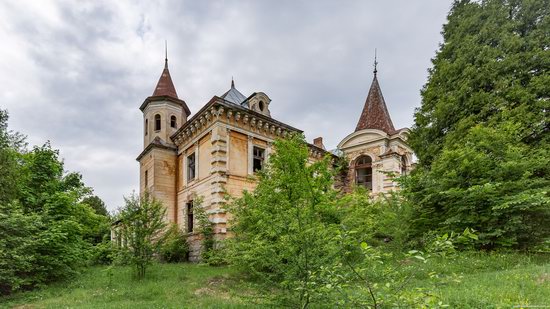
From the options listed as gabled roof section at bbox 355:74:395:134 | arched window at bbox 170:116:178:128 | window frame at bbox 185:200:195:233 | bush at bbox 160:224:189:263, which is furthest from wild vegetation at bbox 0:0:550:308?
gabled roof section at bbox 355:74:395:134

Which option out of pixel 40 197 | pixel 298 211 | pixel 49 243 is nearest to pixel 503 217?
pixel 298 211

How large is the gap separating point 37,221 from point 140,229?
3609mm

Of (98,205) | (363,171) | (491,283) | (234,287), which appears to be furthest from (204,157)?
(98,205)

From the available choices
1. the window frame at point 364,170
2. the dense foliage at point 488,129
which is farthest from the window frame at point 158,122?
the dense foliage at point 488,129

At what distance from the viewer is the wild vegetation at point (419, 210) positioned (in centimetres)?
699

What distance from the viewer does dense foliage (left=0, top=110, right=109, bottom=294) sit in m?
10.3

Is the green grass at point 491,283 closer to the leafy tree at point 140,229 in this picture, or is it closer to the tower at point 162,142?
the leafy tree at point 140,229

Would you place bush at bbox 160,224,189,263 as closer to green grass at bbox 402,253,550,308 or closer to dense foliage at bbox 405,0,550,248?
dense foliage at bbox 405,0,550,248

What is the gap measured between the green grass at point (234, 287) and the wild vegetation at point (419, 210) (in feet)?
0.17

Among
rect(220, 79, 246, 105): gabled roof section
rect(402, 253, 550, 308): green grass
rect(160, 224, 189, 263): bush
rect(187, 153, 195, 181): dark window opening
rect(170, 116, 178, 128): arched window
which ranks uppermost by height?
rect(220, 79, 246, 105): gabled roof section

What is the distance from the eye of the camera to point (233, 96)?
21.1 meters

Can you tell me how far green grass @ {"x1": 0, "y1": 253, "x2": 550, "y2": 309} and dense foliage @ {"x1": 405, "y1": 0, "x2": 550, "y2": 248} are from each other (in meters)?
1.44

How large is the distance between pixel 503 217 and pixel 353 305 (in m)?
8.95

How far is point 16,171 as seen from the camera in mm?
12711
